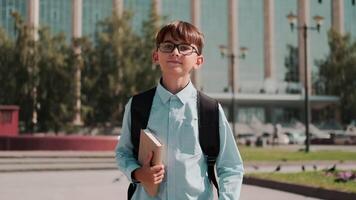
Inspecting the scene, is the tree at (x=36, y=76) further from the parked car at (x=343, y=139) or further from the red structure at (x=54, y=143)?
the parked car at (x=343, y=139)

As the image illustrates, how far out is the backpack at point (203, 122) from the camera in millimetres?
2877

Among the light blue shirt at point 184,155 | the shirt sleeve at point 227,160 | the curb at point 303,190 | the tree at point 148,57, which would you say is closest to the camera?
the light blue shirt at point 184,155

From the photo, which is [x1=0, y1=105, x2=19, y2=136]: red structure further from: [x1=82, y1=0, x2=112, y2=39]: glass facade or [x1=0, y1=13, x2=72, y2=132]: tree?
[x1=82, y1=0, x2=112, y2=39]: glass facade

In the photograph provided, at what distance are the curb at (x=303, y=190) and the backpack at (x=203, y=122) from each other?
789 centimetres

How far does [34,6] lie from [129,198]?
6234 cm

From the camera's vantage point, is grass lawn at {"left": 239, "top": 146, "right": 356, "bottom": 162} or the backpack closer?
the backpack

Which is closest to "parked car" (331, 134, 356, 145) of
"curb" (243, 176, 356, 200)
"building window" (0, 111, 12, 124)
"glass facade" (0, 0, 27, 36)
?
"building window" (0, 111, 12, 124)

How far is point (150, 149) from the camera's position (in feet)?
8.73

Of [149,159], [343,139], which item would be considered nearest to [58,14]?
[343,139]

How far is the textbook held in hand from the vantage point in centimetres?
262

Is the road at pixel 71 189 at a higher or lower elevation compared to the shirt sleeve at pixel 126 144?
lower

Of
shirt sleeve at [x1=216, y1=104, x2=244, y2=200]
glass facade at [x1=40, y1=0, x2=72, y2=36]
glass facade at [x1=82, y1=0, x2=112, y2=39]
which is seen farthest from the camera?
glass facade at [x1=82, y1=0, x2=112, y2=39]

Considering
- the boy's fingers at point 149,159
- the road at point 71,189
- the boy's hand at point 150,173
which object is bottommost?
the road at point 71,189

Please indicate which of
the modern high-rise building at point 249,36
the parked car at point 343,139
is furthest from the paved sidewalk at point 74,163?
the modern high-rise building at point 249,36
